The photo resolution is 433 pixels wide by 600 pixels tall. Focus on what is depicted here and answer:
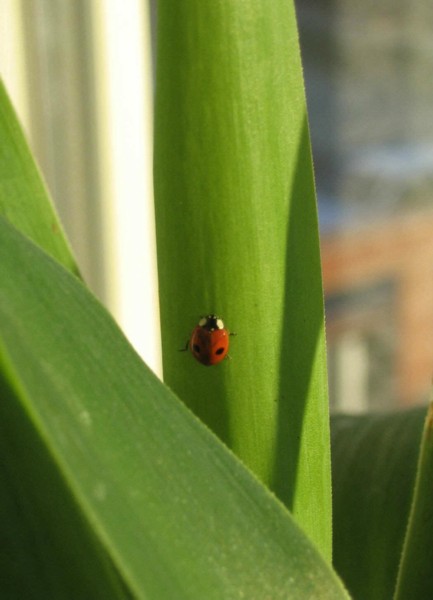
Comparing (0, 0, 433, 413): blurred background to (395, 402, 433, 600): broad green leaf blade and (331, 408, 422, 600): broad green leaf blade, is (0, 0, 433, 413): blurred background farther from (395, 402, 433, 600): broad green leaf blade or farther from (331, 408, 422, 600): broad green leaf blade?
(395, 402, 433, 600): broad green leaf blade

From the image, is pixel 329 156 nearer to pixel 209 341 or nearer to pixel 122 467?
pixel 209 341

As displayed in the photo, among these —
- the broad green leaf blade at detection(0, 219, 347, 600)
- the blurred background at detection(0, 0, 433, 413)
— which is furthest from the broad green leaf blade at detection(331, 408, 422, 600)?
the blurred background at detection(0, 0, 433, 413)

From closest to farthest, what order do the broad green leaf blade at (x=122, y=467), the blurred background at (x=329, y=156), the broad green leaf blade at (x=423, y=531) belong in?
the broad green leaf blade at (x=122, y=467)
the broad green leaf blade at (x=423, y=531)
the blurred background at (x=329, y=156)

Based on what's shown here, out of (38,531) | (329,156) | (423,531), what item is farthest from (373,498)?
(329,156)

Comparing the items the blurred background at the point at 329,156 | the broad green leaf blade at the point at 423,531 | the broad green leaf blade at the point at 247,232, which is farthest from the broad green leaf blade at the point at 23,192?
the blurred background at the point at 329,156

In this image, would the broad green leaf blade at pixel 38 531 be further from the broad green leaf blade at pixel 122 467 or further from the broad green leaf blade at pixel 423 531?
the broad green leaf blade at pixel 423 531
